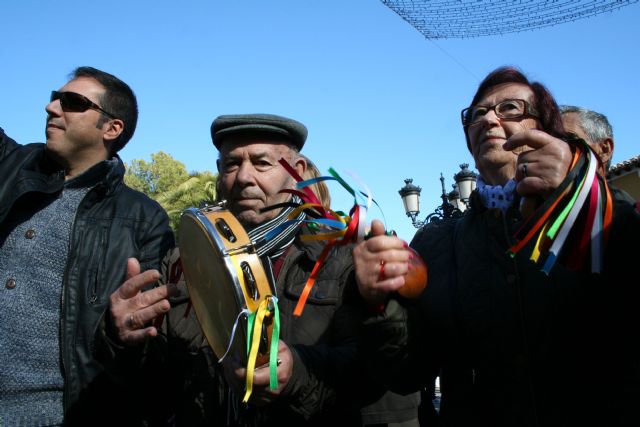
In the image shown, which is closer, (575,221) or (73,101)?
(575,221)

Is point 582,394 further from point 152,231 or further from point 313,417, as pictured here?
point 152,231

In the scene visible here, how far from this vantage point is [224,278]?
164 cm

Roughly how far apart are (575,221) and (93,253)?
1.96 meters

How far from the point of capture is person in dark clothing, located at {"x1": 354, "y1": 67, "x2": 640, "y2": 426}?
61.4 inches

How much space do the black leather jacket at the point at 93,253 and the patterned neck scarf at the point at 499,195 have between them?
140cm

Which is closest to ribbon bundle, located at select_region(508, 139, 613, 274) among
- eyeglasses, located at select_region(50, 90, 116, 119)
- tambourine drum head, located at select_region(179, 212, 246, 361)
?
tambourine drum head, located at select_region(179, 212, 246, 361)

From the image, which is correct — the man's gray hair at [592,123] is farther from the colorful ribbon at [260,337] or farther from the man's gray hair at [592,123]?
the colorful ribbon at [260,337]

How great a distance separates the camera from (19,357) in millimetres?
2363

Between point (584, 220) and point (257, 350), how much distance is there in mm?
970

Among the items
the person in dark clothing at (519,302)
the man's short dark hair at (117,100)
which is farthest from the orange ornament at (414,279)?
the man's short dark hair at (117,100)

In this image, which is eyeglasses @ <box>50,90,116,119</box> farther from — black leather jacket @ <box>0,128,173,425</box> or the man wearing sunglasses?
black leather jacket @ <box>0,128,173,425</box>

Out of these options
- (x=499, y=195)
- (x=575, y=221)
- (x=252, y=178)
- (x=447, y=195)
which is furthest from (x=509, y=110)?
(x=447, y=195)

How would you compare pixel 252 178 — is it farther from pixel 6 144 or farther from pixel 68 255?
pixel 6 144

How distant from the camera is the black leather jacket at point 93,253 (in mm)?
2342
